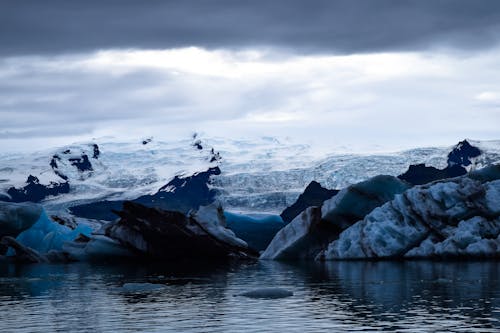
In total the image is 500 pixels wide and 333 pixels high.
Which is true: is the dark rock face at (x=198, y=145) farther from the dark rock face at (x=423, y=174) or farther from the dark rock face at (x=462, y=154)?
the dark rock face at (x=423, y=174)

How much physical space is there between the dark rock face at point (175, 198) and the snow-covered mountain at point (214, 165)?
1.66m

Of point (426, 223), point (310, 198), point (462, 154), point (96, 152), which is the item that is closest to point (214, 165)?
point (96, 152)

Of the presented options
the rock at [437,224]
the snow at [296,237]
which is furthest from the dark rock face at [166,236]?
the rock at [437,224]

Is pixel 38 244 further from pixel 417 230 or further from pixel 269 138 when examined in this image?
pixel 269 138

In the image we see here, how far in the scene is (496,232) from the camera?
4600cm

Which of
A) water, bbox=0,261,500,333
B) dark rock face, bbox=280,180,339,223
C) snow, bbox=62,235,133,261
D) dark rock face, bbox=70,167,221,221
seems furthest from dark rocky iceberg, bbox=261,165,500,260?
dark rock face, bbox=70,167,221,221

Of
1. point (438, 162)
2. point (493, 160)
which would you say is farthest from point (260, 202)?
point (493, 160)

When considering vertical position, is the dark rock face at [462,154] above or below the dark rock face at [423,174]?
above

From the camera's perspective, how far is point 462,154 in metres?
127

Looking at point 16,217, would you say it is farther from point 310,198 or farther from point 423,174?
point 423,174

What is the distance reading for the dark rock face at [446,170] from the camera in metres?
85.1

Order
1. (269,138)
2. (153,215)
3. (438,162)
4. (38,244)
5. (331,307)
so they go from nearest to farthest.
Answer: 1. (331,307)
2. (153,215)
3. (38,244)
4. (438,162)
5. (269,138)

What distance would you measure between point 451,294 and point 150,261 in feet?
98.9

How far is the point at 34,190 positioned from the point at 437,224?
140545 mm
